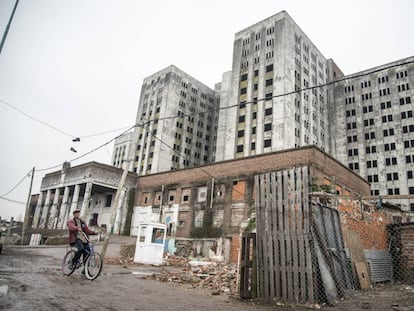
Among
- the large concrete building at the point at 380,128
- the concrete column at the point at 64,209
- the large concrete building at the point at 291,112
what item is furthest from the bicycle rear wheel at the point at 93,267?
the large concrete building at the point at 380,128

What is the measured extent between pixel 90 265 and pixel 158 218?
25130mm

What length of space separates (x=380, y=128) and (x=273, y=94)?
889 inches

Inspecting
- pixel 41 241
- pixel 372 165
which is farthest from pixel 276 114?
pixel 41 241

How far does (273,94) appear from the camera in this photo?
49.3 meters

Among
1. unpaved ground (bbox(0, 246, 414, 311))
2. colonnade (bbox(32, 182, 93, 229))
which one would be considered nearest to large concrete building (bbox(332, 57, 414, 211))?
colonnade (bbox(32, 182, 93, 229))

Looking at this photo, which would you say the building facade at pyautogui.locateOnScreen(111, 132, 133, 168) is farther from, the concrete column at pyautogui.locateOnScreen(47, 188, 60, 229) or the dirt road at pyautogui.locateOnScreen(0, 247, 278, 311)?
the dirt road at pyautogui.locateOnScreen(0, 247, 278, 311)

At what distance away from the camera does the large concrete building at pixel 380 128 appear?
50.6m

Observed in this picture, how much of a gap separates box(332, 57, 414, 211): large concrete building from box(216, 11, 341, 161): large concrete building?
14.1 ft

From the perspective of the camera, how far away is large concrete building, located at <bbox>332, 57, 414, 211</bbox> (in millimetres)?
50594

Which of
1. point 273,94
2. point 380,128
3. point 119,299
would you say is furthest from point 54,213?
point 380,128

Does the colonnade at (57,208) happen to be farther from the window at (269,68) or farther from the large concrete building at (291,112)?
the window at (269,68)

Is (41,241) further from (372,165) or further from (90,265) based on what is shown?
(372,165)

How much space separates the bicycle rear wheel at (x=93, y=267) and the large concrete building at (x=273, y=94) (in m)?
39.9

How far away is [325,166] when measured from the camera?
2544cm
